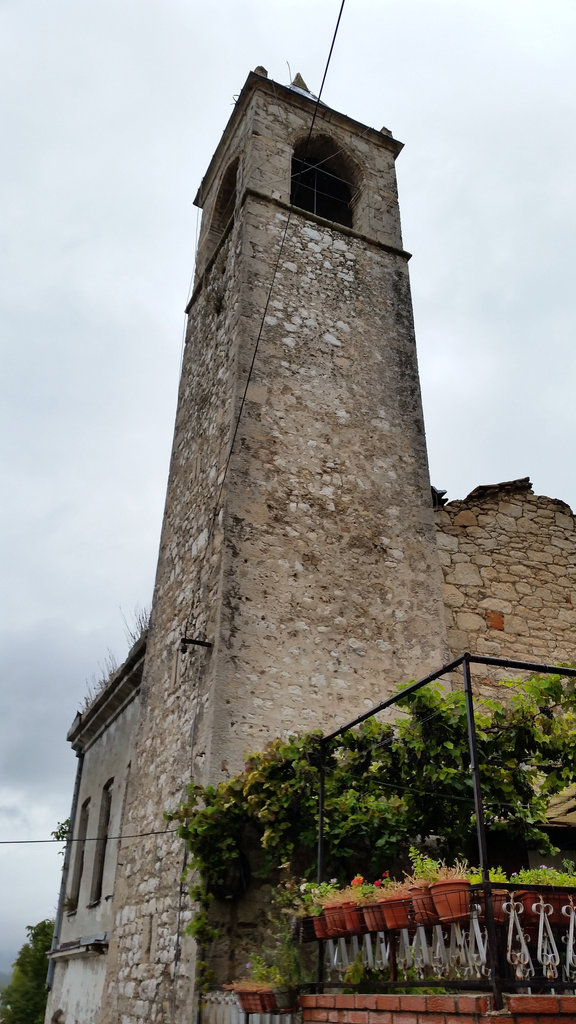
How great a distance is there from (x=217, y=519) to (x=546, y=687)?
346 centimetres

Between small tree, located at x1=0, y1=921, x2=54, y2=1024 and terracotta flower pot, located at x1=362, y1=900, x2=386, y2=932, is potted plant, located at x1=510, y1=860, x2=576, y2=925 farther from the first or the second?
small tree, located at x1=0, y1=921, x2=54, y2=1024

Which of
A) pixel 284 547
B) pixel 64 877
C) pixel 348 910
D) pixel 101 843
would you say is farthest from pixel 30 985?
pixel 348 910

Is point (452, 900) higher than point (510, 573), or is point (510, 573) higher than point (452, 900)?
point (510, 573)

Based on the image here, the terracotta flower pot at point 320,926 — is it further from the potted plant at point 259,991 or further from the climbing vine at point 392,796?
the climbing vine at point 392,796

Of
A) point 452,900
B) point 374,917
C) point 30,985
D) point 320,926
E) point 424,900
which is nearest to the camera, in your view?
point 452,900

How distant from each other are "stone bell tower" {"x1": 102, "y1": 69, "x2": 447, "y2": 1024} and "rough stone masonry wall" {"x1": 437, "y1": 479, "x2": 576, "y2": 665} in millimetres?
427

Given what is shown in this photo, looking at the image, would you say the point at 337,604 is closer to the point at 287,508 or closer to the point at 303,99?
the point at 287,508

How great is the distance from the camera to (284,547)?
746cm

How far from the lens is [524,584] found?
Answer: 28.6 ft

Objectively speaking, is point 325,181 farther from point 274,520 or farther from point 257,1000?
point 257,1000

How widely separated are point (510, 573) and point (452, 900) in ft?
19.4

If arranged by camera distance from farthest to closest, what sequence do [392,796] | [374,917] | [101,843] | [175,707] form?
[101,843], [175,707], [392,796], [374,917]

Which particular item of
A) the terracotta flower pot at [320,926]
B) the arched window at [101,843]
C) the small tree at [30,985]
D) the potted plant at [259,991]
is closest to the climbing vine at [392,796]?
the potted plant at [259,991]

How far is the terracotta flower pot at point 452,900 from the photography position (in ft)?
10.3
